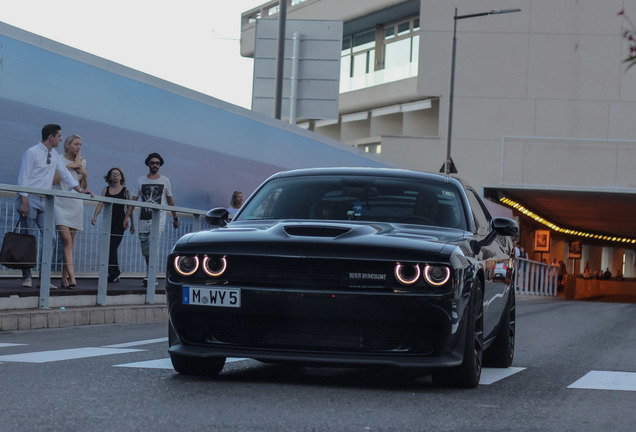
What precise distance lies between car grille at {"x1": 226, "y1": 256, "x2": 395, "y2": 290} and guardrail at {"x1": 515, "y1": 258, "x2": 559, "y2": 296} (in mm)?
31702

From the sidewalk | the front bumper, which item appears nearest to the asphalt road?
the front bumper

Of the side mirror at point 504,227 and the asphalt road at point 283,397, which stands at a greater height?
the side mirror at point 504,227

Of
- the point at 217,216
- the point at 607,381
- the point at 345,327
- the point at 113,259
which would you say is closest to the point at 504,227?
the point at 607,381

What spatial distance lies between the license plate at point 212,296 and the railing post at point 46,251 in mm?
6039

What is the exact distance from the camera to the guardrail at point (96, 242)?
1202 centimetres

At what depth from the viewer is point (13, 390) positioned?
6.34 m

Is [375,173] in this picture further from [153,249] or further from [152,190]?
[152,190]

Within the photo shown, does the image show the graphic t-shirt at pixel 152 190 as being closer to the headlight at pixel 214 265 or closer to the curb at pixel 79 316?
the curb at pixel 79 316

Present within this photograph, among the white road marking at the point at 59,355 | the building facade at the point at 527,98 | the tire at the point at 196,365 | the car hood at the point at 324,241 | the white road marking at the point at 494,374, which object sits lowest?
the white road marking at the point at 59,355

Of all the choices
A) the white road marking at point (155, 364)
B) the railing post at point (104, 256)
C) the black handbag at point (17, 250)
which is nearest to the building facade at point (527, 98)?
the railing post at point (104, 256)

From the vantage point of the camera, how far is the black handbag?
11883mm

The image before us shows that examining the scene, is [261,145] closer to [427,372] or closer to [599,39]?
[427,372]

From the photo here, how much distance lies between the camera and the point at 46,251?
12602mm

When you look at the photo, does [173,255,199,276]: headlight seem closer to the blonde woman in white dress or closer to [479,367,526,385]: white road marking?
[479,367,526,385]: white road marking
